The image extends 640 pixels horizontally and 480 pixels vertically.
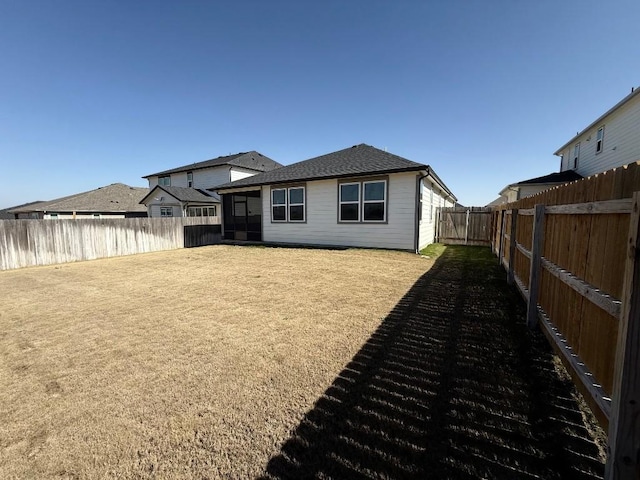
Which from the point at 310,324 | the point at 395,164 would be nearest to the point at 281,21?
the point at 395,164

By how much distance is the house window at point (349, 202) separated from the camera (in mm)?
11910

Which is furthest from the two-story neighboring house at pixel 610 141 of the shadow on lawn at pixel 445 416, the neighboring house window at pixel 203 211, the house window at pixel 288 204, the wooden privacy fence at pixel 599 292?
the neighboring house window at pixel 203 211

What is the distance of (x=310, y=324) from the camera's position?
3.99 meters

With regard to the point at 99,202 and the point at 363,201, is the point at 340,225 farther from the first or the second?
the point at 99,202

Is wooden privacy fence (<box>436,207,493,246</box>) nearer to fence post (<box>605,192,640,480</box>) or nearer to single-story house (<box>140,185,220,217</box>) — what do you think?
fence post (<box>605,192,640,480</box>)

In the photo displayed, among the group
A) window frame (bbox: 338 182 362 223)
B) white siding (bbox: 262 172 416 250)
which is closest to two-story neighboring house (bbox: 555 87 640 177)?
white siding (bbox: 262 172 416 250)

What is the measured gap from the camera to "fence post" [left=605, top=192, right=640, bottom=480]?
131cm

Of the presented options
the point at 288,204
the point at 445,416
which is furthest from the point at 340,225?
the point at 445,416

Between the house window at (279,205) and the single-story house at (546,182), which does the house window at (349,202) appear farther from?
the single-story house at (546,182)

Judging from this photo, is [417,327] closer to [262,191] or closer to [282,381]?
[282,381]

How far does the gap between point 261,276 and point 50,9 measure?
10380 millimetres

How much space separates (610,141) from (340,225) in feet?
49.4

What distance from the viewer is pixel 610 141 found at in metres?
14.2

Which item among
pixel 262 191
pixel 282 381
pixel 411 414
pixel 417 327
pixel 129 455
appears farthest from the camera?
pixel 262 191
